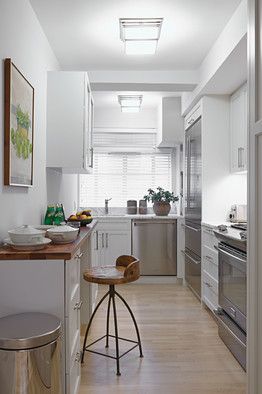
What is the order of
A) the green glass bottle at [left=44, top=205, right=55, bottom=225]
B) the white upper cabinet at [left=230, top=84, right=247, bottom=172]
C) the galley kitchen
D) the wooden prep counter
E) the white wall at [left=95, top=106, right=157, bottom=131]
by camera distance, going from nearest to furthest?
the galley kitchen
the wooden prep counter
the green glass bottle at [left=44, top=205, right=55, bottom=225]
the white upper cabinet at [left=230, top=84, right=247, bottom=172]
the white wall at [left=95, top=106, right=157, bottom=131]

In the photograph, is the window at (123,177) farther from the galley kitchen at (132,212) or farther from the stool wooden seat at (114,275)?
the stool wooden seat at (114,275)

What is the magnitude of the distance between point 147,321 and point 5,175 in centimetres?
216

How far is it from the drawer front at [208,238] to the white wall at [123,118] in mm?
2665

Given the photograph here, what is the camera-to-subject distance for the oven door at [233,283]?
8.57 ft

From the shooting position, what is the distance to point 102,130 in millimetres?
6211

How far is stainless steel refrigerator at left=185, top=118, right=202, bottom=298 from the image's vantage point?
173 inches

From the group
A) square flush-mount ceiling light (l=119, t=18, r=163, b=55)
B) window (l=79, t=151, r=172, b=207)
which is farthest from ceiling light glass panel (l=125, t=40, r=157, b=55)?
window (l=79, t=151, r=172, b=207)

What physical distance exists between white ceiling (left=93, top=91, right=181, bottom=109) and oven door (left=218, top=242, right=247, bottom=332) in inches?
110

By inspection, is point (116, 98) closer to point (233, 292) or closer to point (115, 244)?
point (115, 244)

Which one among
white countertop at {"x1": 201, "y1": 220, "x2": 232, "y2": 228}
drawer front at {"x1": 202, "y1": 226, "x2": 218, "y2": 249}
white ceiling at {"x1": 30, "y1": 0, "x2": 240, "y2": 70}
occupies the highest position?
white ceiling at {"x1": 30, "y1": 0, "x2": 240, "y2": 70}

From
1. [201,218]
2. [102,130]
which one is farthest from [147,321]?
[102,130]

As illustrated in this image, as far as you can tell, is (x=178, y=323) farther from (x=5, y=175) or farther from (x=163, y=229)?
(x=5, y=175)

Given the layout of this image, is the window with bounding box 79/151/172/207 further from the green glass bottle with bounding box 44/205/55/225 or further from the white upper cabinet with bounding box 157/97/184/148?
the green glass bottle with bounding box 44/205/55/225

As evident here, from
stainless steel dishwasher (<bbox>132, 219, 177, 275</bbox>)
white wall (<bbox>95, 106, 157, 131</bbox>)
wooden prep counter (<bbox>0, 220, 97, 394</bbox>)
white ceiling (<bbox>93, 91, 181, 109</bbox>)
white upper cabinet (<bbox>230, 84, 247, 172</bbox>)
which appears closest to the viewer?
wooden prep counter (<bbox>0, 220, 97, 394</bbox>)
